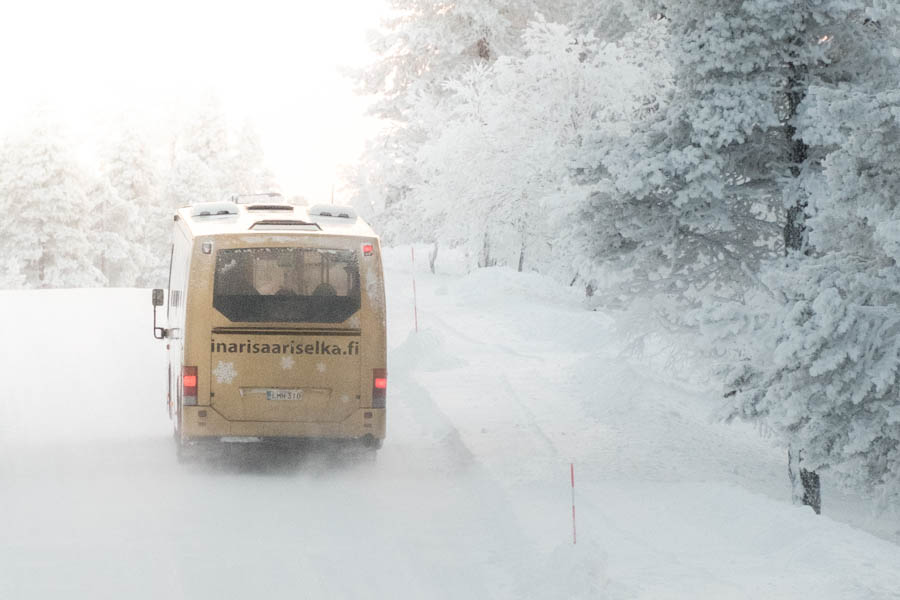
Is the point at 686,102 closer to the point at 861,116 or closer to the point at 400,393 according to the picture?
the point at 861,116

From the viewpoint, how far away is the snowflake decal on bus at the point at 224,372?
12.4 m

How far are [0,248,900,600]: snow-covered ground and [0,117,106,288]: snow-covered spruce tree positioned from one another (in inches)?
1690

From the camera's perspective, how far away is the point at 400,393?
1892 centimetres

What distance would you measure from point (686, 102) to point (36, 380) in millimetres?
13013

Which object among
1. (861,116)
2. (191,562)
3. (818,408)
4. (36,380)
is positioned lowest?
(36,380)

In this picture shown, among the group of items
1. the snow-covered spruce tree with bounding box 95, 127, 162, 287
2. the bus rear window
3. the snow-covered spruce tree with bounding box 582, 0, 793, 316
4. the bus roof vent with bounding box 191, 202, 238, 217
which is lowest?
the snow-covered spruce tree with bounding box 95, 127, 162, 287

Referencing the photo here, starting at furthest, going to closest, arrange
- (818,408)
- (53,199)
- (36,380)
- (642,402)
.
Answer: (53,199) < (36,380) < (642,402) < (818,408)

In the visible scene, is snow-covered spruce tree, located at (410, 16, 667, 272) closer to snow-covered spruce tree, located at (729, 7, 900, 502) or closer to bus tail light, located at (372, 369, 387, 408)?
bus tail light, located at (372, 369, 387, 408)

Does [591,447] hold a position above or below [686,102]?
below

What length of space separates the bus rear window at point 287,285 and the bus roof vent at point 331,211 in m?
0.97

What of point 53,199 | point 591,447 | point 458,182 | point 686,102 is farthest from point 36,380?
point 53,199

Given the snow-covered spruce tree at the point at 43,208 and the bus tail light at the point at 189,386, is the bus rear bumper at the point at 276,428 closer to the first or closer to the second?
the bus tail light at the point at 189,386

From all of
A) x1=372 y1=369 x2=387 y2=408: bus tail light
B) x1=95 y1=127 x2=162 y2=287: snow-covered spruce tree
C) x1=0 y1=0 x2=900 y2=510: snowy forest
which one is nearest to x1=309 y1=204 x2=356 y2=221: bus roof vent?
x1=372 y1=369 x2=387 y2=408: bus tail light

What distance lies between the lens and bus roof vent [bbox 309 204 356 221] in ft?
44.6
